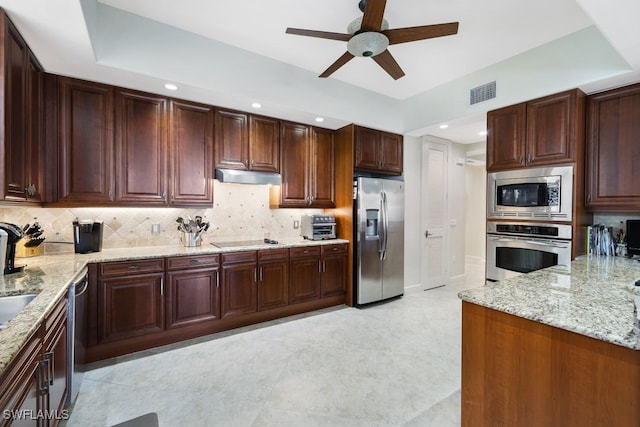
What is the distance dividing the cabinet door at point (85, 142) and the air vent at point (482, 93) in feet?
12.9

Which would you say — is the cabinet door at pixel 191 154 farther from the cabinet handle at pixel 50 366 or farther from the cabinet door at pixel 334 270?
the cabinet handle at pixel 50 366

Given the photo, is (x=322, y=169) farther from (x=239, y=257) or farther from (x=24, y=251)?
(x=24, y=251)

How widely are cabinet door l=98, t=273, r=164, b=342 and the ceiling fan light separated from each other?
8.72ft

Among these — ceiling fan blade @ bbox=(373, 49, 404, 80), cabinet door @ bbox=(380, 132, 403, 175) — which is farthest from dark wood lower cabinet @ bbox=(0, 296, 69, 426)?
cabinet door @ bbox=(380, 132, 403, 175)

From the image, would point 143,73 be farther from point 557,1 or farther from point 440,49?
point 557,1

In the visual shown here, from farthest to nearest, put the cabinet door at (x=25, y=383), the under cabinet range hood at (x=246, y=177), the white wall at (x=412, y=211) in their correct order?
1. the white wall at (x=412, y=211)
2. the under cabinet range hood at (x=246, y=177)
3. the cabinet door at (x=25, y=383)

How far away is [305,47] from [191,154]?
1.66 m

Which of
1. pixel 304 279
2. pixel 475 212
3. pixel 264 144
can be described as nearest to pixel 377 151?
pixel 264 144

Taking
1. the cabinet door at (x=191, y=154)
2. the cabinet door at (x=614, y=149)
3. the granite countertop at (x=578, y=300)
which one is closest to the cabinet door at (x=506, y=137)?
the cabinet door at (x=614, y=149)

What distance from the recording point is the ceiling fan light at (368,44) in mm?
2088

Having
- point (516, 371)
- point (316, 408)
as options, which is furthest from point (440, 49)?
point (316, 408)

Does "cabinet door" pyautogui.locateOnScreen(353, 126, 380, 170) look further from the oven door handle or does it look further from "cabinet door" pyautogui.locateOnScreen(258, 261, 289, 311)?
the oven door handle

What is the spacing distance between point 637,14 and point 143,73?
3.57 m

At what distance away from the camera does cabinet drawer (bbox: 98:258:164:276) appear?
99.3 inches
